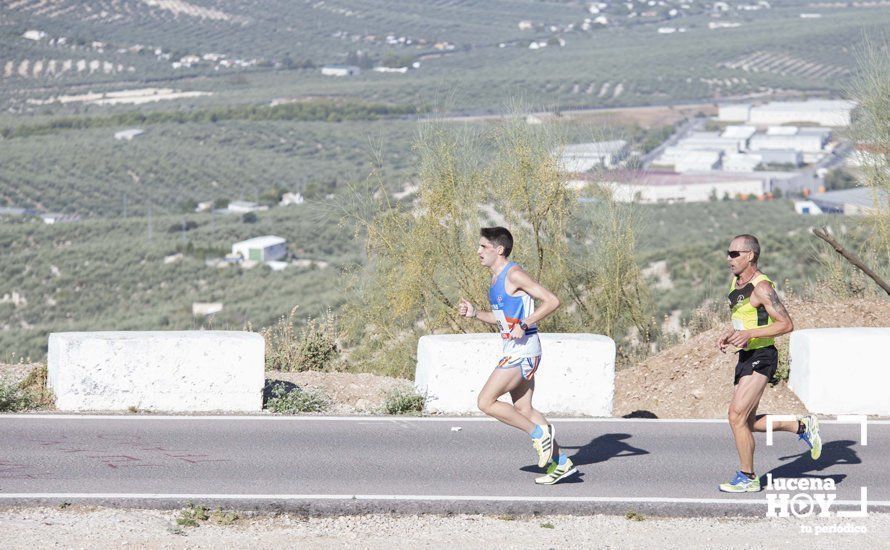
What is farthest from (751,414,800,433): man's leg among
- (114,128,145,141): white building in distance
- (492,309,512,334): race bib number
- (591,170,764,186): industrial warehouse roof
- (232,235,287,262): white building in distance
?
(114,128,145,141): white building in distance

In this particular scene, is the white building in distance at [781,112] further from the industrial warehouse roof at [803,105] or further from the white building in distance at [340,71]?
the white building in distance at [340,71]

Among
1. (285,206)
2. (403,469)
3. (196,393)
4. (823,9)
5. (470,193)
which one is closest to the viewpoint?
(403,469)

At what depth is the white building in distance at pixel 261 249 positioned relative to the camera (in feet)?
182

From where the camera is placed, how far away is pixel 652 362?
15.0 m

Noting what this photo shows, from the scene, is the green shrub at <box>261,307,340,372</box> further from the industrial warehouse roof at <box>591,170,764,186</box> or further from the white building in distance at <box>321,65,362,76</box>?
the white building in distance at <box>321,65,362,76</box>

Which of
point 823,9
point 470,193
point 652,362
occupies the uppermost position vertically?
point 823,9

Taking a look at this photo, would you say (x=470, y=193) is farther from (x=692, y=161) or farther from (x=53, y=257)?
A: (x=692, y=161)

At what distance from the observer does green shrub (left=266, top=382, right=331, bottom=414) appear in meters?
11.1

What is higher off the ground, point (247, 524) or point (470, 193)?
point (470, 193)

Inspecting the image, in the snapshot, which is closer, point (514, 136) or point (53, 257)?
point (514, 136)

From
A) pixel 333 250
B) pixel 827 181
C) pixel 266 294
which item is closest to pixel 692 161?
pixel 827 181

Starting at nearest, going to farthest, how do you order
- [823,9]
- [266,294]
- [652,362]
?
[652,362]
[266,294]
[823,9]

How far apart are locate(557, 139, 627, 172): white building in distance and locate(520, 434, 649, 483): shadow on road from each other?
8.22 metres

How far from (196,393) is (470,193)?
25.1 feet
